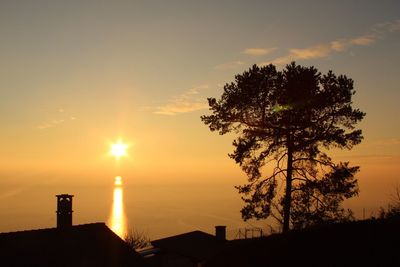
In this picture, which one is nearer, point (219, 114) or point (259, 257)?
point (259, 257)

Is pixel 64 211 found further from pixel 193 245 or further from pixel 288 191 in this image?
pixel 288 191

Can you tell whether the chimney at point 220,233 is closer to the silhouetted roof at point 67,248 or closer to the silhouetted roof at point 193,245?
the silhouetted roof at point 193,245

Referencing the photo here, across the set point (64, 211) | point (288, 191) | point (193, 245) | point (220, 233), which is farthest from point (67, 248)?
point (288, 191)

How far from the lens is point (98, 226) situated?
84.5 feet

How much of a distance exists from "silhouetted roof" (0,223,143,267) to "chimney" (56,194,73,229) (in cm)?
34

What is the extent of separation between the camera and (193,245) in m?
30.3

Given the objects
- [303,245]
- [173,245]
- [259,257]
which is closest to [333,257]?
[303,245]

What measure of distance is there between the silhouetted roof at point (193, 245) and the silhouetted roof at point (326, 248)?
16.3m

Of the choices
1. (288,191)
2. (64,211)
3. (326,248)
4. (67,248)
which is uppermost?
(288,191)

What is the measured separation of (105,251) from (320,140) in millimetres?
14446

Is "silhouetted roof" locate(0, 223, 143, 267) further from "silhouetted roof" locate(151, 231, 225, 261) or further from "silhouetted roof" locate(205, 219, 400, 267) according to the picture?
"silhouetted roof" locate(205, 219, 400, 267)

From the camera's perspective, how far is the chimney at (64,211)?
23.6 metres

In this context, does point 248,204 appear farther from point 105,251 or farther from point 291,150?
point 105,251

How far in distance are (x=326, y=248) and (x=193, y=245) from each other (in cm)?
2070
